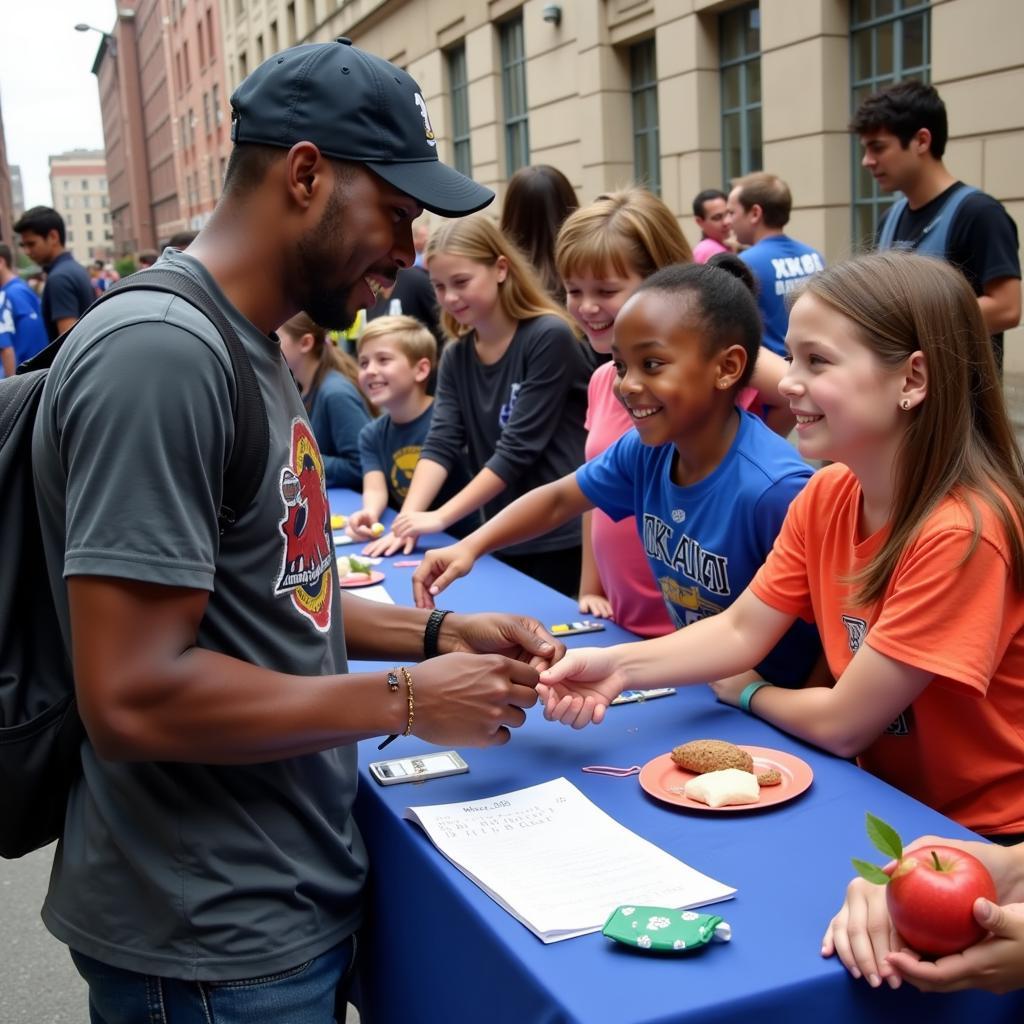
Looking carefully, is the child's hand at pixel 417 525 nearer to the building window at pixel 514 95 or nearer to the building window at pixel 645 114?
the building window at pixel 645 114

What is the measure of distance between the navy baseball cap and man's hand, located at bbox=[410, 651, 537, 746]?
66 centimetres

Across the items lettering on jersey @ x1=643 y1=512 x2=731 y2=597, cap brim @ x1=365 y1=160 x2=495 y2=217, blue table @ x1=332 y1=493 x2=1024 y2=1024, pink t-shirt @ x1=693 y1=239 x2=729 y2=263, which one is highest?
pink t-shirt @ x1=693 y1=239 x2=729 y2=263

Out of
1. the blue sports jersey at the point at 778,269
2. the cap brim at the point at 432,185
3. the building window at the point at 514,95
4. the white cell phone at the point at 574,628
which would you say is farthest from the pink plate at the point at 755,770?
the building window at the point at 514,95

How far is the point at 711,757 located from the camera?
5.95 ft

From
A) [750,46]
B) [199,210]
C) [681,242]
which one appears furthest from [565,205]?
[199,210]

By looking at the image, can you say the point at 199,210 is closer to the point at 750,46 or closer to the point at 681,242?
the point at 750,46

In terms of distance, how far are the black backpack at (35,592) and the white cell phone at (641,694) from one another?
1055 mm

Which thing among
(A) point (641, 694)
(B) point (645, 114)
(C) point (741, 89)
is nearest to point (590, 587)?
(A) point (641, 694)

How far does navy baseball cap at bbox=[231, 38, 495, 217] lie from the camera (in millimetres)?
1455

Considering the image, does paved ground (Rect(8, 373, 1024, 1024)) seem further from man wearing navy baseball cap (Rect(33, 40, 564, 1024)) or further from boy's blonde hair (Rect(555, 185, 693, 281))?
man wearing navy baseball cap (Rect(33, 40, 564, 1024))

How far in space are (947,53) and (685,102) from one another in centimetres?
359

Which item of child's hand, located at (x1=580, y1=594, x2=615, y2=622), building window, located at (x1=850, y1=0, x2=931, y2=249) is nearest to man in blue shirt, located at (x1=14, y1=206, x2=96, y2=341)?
building window, located at (x1=850, y1=0, x2=931, y2=249)

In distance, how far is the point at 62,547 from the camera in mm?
1388

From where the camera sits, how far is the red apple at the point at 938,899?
1253mm
